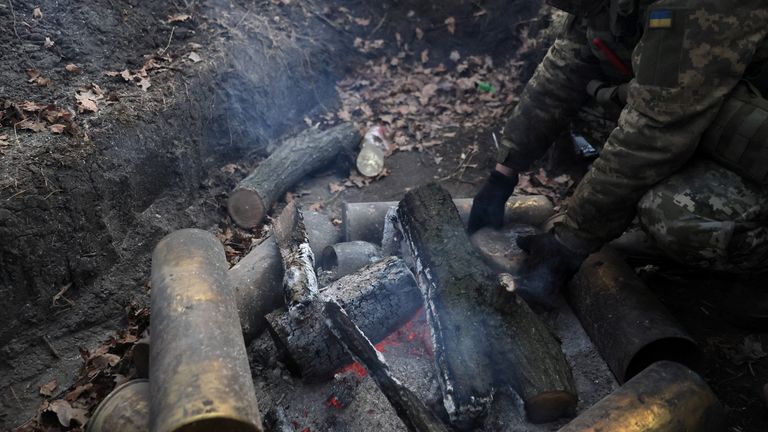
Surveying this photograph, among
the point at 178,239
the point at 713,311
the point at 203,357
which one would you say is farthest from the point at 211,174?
the point at 713,311

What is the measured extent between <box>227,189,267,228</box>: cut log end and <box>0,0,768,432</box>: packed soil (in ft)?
0.31

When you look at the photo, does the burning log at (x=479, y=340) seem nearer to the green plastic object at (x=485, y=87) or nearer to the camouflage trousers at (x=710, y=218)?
the camouflage trousers at (x=710, y=218)

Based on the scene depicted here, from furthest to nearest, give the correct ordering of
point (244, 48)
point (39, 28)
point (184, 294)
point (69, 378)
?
point (244, 48) → point (39, 28) → point (69, 378) → point (184, 294)

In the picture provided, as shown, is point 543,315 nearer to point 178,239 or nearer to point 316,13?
point 178,239

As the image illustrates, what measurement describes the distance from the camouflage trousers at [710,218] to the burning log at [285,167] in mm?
3468

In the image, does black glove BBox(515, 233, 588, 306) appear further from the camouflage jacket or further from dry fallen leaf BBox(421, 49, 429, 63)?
dry fallen leaf BBox(421, 49, 429, 63)

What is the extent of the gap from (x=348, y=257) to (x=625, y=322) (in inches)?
76.3

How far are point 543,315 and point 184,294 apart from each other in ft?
8.17

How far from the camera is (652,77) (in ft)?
10.1

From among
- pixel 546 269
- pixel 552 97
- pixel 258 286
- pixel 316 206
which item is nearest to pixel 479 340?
pixel 546 269

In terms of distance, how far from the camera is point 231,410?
2160mm

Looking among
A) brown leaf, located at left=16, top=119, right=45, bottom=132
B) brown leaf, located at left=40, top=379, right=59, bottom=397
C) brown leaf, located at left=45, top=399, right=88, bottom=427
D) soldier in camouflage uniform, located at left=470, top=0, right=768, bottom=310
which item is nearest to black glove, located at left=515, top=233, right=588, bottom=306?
soldier in camouflage uniform, located at left=470, top=0, right=768, bottom=310

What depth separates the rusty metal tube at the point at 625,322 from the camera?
3.10 meters

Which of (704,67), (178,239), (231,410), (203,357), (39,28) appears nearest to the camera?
(231,410)
